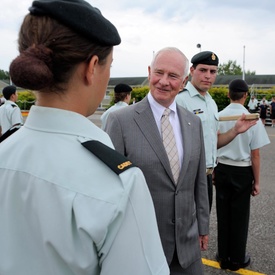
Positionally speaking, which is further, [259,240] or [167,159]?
[259,240]

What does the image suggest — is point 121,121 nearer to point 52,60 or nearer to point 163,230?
point 163,230

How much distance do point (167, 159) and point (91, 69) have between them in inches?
46.4

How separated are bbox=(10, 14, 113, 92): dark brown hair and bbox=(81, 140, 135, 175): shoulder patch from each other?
0.67 feet

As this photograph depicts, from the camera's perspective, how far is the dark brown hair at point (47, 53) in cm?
89

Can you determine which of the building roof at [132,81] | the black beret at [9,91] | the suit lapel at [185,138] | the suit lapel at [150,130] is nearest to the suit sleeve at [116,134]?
the suit lapel at [150,130]

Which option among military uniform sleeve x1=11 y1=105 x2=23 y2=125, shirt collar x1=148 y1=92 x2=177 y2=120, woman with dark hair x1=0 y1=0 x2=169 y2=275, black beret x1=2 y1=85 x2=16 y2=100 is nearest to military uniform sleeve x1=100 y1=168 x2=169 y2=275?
woman with dark hair x1=0 y1=0 x2=169 y2=275

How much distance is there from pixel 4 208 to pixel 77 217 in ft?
0.80

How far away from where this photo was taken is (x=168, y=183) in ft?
6.75

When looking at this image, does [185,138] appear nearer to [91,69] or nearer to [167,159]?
[167,159]

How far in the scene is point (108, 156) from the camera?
3.01 ft

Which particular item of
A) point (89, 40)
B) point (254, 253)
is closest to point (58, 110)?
point (89, 40)

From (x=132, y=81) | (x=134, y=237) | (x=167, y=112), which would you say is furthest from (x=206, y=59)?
(x=132, y=81)

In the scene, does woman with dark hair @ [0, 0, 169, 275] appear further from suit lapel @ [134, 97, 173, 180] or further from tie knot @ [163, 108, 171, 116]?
tie knot @ [163, 108, 171, 116]

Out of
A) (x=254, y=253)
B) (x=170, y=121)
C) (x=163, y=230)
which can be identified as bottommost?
(x=254, y=253)
